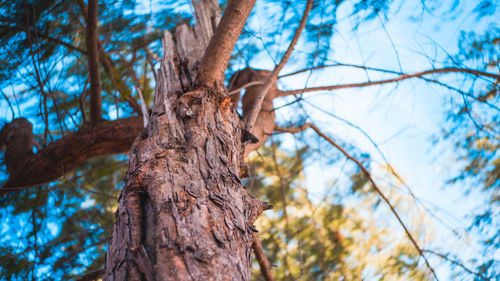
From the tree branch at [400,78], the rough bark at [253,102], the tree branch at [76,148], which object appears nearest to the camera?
the tree branch at [400,78]

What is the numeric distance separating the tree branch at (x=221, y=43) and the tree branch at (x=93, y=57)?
36.8 inches

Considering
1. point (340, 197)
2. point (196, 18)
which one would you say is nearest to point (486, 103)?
point (340, 197)

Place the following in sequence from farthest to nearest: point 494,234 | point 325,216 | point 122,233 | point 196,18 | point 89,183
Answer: point 89,183 → point 325,216 → point 196,18 → point 494,234 → point 122,233

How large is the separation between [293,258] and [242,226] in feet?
5.17

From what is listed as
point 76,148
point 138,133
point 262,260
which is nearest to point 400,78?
point 262,260

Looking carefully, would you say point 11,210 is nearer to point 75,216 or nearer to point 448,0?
point 75,216

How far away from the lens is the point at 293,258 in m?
2.36

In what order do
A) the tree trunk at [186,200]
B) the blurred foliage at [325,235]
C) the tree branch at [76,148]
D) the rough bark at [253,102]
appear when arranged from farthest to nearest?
the tree branch at [76,148] < the blurred foliage at [325,235] < the rough bark at [253,102] < the tree trunk at [186,200]

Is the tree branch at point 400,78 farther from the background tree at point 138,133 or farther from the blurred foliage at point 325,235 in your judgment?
the blurred foliage at point 325,235

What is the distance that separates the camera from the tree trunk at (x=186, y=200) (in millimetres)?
747

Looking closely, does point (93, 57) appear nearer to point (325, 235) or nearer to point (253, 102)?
point (253, 102)

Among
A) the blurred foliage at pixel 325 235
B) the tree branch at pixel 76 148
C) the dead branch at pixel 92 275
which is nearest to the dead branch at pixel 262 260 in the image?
the blurred foliage at pixel 325 235

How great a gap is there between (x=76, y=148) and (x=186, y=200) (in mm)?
1653

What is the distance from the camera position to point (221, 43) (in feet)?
4.59
